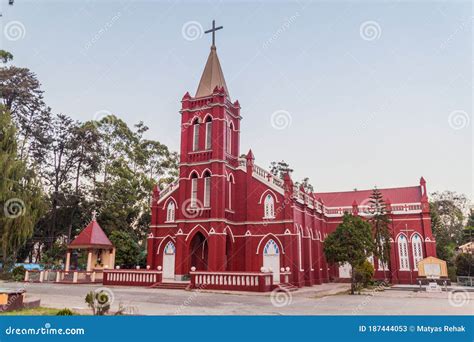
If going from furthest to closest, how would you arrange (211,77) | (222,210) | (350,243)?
(211,77) → (222,210) → (350,243)

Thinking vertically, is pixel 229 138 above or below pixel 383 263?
above

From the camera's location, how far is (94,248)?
90.7ft

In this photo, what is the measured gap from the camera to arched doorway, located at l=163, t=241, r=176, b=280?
25.9 m

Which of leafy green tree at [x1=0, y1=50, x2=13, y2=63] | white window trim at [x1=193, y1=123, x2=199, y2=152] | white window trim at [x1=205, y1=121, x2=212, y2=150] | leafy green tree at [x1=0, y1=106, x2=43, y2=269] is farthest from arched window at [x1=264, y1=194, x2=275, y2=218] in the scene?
leafy green tree at [x1=0, y1=50, x2=13, y2=63]

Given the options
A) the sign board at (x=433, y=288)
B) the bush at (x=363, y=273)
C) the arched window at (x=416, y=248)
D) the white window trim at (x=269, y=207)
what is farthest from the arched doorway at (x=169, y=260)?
the arched window at (x=416, y=248)

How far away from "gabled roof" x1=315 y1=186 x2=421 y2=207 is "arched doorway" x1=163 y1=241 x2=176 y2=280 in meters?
16.7

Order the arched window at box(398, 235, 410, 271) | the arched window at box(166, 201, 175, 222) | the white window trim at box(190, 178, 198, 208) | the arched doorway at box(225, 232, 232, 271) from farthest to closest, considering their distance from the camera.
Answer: the arched window at box(398, 235, 410, 271) → the arched window at box(166, 201, 175, 222) → the arched doorway at box(225, 232, 232, 271) → the white window trim at box(190, 178, 198, 208)

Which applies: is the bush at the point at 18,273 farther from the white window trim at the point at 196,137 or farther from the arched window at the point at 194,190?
the white window trim at the point at 196,137

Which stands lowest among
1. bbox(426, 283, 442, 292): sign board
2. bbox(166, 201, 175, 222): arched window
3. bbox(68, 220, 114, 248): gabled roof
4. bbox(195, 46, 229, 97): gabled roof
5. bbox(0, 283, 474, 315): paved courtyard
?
bbox(426, 283, 442, 292): sign board

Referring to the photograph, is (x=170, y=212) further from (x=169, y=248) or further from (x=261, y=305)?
(x=261, y=305)

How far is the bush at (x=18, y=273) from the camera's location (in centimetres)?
2747

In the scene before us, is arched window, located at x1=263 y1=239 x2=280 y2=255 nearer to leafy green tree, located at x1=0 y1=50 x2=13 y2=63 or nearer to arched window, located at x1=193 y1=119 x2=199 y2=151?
arched window, located at x1=193 y1=119 x2=199 y2=151

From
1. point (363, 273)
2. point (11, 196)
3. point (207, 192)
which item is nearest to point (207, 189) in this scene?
point (207, 192)

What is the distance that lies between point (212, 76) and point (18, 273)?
20.4 metres
